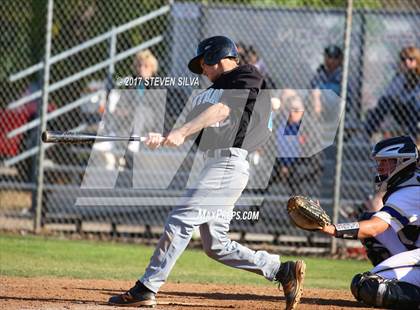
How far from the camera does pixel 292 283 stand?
22.8 feet

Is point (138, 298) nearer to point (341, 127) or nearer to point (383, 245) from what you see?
point (383, 245)

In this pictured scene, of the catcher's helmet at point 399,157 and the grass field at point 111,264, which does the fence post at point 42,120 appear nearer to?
the grass field at point 111,264

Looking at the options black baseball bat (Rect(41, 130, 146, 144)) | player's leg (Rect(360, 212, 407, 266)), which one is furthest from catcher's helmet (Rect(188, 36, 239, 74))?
player's leg (Rect(360, 212, 407, 266))

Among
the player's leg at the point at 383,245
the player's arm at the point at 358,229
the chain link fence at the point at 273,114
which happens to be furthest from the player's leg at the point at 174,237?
the chain link fence at the point at 273,114

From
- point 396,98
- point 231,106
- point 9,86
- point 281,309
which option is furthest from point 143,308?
point 9,86

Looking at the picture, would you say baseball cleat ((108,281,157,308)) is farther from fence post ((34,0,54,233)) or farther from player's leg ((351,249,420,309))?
fence post ((34,0,54,233))

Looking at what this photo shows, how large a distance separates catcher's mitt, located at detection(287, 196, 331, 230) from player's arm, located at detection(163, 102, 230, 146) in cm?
84

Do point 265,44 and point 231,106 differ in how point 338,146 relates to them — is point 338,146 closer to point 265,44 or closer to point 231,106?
point 265,44

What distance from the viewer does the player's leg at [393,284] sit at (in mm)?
6879

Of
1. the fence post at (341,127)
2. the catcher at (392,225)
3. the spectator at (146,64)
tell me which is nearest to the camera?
the catcher at (392,225)

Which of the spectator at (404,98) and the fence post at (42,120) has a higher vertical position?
the fence post at (42,120)

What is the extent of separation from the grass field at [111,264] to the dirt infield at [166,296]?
0.54 meters

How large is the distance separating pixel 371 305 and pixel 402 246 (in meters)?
0.61

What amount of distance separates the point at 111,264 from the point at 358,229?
416cm
